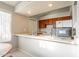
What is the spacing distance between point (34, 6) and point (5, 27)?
55 centimetres

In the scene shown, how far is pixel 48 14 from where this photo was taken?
1.24 m

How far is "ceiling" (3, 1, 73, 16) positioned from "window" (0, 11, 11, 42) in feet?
0.58

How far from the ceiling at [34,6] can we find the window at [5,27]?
0.58ft

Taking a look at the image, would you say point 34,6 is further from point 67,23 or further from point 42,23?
point 67,23

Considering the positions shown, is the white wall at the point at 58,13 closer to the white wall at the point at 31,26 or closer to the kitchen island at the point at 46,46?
the white wall at the point at 31,26

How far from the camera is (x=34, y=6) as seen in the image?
128 cm

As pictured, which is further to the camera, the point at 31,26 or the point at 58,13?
the point at 31,26

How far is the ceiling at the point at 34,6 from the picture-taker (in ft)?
3.80

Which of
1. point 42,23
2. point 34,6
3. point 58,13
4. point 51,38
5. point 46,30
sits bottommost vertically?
point 51,38

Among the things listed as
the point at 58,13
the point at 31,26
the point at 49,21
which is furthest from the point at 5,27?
the point at 58,13

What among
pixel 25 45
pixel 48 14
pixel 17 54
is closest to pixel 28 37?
pixel 25 45

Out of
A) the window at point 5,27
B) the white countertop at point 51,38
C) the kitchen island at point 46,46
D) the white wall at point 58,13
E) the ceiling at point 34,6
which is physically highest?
the ceiling at point 34,6

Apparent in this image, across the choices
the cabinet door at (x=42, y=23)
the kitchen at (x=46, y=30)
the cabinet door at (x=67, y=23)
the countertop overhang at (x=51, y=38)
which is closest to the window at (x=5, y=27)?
the kitchen at (x=46, y=30)

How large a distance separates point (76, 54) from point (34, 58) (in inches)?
23.1
